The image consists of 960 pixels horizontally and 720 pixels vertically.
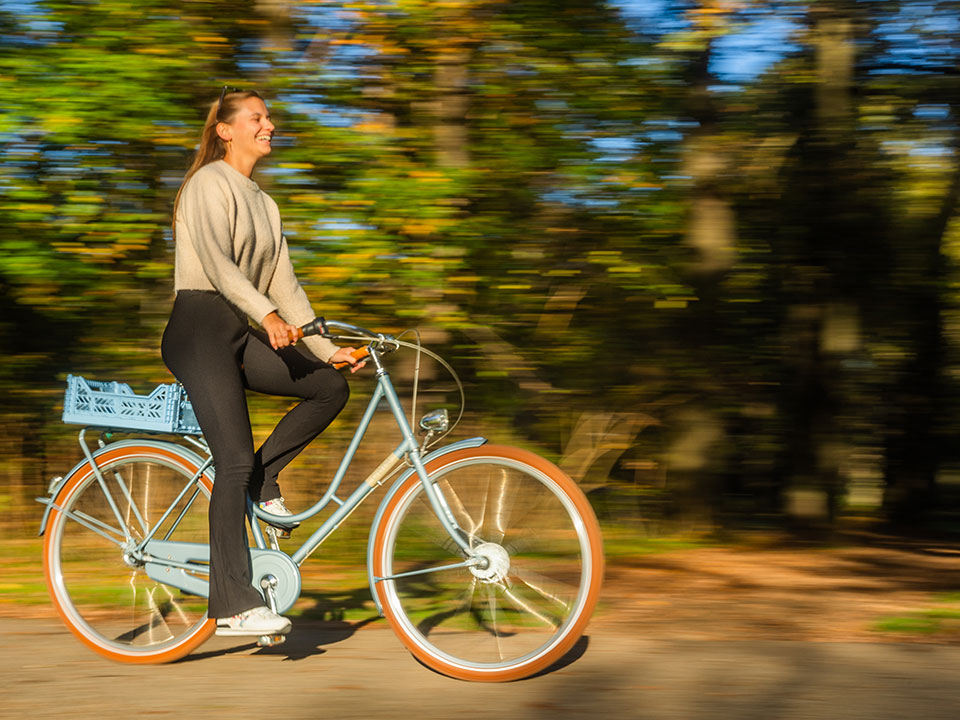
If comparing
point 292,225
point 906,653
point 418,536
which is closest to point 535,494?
point 418,536

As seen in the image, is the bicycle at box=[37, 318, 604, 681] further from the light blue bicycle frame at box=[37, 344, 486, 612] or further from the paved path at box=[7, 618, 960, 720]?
the paved path at box=[7, 618, 960, 720]

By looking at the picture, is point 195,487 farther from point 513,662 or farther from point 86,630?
point 513,662

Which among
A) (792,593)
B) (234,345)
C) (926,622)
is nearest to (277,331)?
(234,345)

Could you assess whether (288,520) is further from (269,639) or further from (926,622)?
(926,622)

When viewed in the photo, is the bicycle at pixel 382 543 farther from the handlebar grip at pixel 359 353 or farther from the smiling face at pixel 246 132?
the smiling face at pixel 246 132

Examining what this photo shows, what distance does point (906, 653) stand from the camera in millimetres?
4191

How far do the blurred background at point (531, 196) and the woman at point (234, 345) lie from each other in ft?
7.38

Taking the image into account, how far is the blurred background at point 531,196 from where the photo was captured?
6.86 metres

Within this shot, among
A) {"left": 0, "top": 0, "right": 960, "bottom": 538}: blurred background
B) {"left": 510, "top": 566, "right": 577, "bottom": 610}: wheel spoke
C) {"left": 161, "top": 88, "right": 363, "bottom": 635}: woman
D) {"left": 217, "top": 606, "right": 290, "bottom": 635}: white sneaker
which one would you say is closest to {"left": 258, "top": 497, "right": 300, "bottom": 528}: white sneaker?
{"left": 161, "top": 88, "right": 363, "bottom": 635}: woman

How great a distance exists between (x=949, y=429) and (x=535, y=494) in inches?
Result: 262

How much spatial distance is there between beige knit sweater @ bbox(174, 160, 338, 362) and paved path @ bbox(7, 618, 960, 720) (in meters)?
1.25

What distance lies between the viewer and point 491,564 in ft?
12.7

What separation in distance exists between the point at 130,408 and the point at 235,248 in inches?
30.1

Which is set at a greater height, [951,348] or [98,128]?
[98,128]
